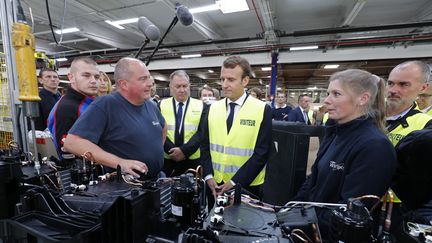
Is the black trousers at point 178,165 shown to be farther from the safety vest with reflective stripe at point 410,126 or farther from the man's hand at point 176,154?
the safety vest with reflective stripe at point 410,126

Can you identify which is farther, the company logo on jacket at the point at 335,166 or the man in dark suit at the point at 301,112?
the man in dark suit at the point at 301,112

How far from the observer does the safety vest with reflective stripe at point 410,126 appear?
1385 mm

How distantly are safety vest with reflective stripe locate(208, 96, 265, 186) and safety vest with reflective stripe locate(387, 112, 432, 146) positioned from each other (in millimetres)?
907

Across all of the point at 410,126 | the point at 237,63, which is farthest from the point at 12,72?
the point at 410,126

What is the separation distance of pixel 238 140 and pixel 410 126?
45.3 inches

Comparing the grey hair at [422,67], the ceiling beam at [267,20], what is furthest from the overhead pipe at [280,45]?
the grey hair at [422,67]

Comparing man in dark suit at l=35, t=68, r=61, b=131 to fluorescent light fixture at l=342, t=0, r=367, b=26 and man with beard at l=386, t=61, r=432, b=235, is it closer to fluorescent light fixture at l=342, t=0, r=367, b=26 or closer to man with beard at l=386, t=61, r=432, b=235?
man with beard at l=386, t=61, r=432, b=235

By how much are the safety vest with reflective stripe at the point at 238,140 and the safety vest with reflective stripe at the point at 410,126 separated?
0.91 m

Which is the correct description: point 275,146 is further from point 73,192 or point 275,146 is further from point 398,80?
point 73,192

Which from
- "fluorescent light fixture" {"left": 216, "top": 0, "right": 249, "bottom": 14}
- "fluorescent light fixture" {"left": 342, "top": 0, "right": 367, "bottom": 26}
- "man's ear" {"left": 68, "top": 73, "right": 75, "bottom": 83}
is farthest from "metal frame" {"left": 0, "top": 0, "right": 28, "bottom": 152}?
"fluorescent light fixture" {"left": 342, "top": 0, "right": 367, "bottom": 26}

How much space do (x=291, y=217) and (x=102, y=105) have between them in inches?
47.1

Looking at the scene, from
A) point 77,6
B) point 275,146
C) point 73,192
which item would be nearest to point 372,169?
point 73,192

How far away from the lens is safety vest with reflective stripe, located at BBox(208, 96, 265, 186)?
1.52m

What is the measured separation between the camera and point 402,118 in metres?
1.48
